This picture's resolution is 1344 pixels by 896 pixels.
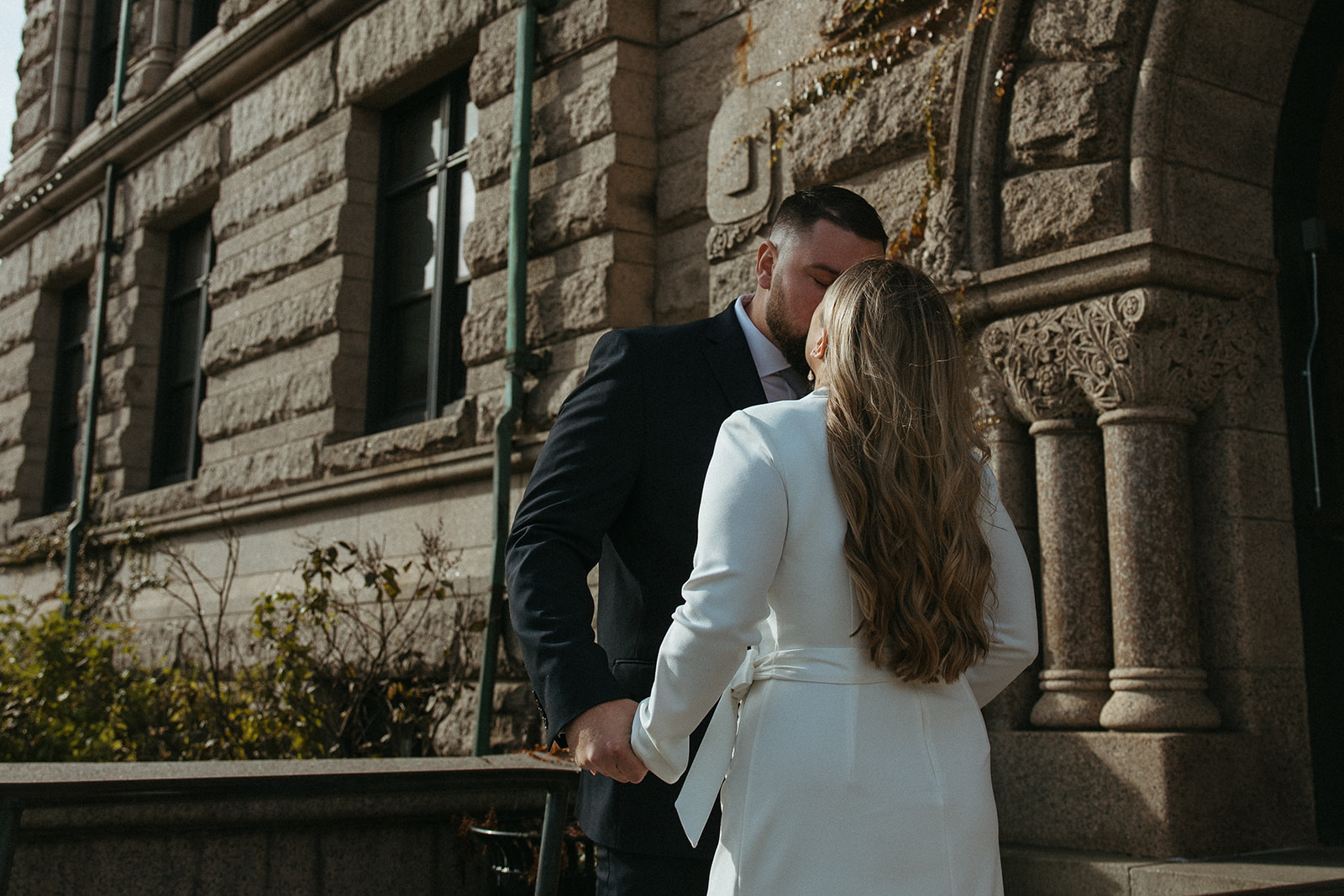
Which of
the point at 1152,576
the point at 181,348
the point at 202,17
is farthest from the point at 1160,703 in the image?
the point at 202,17

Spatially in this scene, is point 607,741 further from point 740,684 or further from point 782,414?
point 782,414

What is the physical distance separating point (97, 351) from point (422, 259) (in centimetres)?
452

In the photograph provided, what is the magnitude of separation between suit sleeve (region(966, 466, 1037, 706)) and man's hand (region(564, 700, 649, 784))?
2.00 feet

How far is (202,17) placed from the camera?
11.8 meters

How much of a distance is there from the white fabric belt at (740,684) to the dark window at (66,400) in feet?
40.4

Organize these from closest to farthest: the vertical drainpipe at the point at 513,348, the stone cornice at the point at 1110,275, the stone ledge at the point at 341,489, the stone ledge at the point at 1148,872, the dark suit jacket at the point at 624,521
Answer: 1. the dark suit jacket at the point at 624,521
2. the stone ledge at the point at 1148,872
3. the stone cornice at the point at 1110,275
4. the vertical drainpipe at the point at 513,348
5. the stone ledge at the point at 341,489

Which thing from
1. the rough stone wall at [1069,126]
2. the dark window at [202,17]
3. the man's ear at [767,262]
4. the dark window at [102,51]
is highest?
the dark window at [102,51]

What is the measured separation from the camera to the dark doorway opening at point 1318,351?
4431 millimetres

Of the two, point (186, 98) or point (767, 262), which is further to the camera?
point (186, 98)

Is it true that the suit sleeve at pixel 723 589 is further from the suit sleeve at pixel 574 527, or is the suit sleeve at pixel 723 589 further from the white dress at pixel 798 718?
the suit sleeve at pixel 574 527

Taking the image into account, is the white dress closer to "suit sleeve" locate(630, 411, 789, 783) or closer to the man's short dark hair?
"suit sleeve" locate(630, 411, 789, 783)

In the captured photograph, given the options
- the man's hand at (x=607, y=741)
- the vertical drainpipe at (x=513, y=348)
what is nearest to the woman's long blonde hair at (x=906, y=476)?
the man's hand at (x=607, y=741)

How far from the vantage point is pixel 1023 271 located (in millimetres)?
4496

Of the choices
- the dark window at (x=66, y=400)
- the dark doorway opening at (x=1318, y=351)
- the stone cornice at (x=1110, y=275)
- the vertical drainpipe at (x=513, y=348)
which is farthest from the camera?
the dark window at (x=66, y=400)
